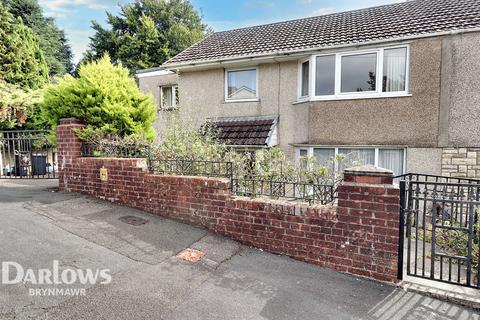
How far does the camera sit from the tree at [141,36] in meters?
29.3

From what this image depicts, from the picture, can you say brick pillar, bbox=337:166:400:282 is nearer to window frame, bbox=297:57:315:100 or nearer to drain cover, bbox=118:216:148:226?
drain cover, bbox=118:216:148:226

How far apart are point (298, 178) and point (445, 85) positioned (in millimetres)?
5679

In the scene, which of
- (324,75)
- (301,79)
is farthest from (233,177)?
(301,79)

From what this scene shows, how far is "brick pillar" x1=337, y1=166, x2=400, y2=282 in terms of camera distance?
3768mm

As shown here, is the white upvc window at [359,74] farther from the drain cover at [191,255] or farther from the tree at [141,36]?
the tree at [141,36]

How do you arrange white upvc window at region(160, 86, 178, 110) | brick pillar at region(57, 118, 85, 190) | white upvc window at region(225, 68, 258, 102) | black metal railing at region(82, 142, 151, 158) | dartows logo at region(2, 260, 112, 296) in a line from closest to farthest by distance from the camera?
dartows logo at region(2, 260, 112, 296), black metal railing at region(82, 142, 151, 158), brick pillar at region(57, 118, 85, 190), white upvc window at region(225, 68, 258, 102), white upvc window at region(160, 86, 178, 110)

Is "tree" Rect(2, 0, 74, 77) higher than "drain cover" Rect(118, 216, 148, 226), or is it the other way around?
"tree" Rect(2, 0, 74, 77)

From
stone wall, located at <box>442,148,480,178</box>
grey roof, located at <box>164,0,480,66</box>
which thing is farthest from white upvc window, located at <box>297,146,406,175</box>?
grey roof, located at <box>164,0,480,66</box>

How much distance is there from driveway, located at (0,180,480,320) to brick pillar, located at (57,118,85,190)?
184cm

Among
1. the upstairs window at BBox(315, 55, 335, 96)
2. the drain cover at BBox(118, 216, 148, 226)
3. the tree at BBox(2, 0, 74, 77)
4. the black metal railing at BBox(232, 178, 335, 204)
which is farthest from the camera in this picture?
the tree at BBox(2, 0, 74, 77)

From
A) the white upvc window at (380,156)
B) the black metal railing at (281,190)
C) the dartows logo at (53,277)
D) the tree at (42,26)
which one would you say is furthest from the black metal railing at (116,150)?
the tree at (42,26)

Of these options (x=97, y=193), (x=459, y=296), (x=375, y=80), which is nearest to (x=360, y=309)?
(x=459, y=296)

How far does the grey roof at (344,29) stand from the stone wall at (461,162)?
10.4ft

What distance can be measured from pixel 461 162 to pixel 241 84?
24.1 feet
